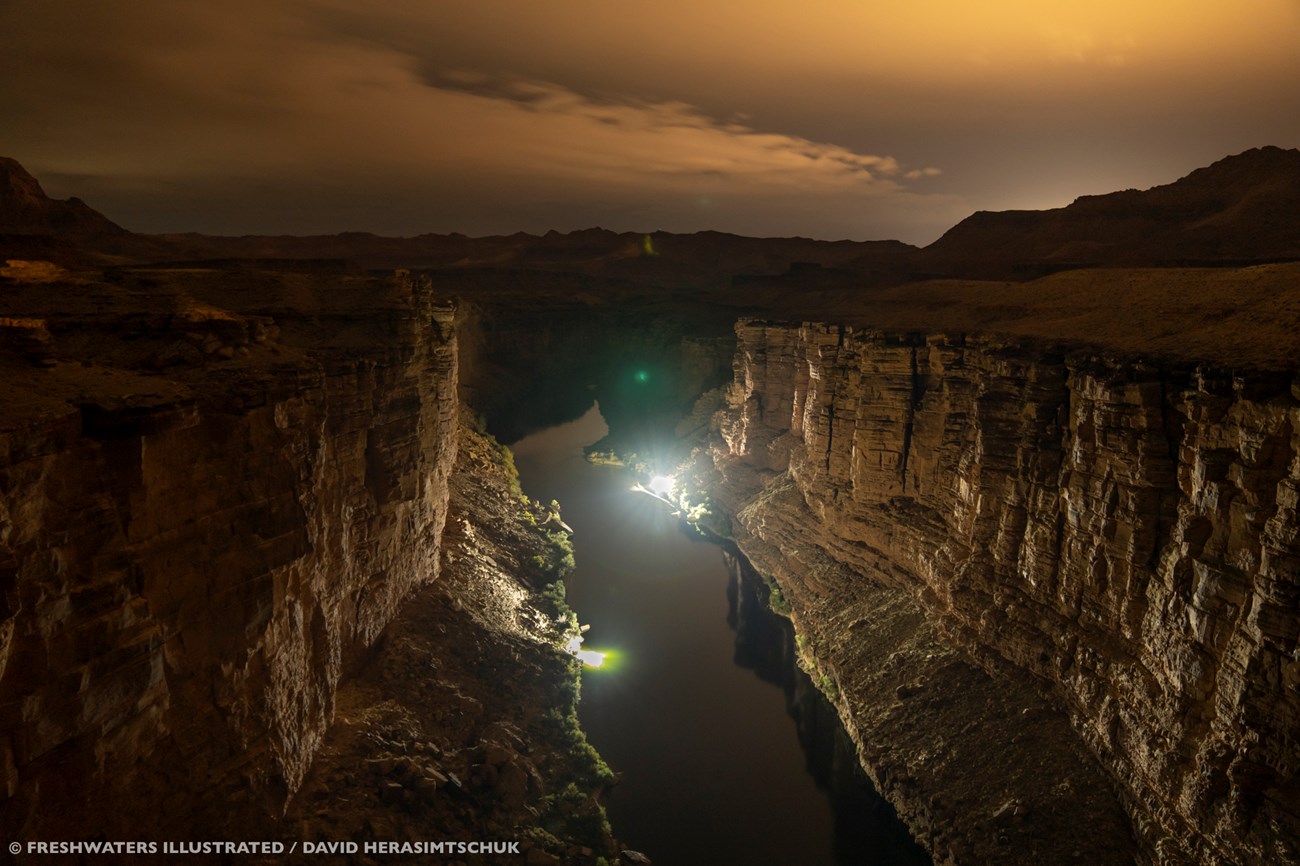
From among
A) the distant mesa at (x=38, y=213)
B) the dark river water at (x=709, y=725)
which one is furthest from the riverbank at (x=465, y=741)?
the distant mesa at (x=38, y=213)

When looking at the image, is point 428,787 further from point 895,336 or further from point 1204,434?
point 895,336

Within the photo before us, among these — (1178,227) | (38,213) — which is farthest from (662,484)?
(38,213)

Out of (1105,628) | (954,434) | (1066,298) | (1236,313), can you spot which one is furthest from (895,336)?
(1105,628)

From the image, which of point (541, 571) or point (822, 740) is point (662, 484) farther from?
point (822, 740)

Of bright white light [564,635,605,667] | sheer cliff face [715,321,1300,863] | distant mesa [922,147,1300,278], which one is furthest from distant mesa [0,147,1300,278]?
sheer cliff face [715,321,1300,863]

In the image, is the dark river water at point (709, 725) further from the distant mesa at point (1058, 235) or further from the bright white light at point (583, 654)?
the distant mesa at point (1058, 235)

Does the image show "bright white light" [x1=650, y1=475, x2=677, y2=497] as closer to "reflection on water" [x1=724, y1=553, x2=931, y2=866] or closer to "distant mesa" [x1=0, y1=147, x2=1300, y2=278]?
"reflection on water" [x1=724, y1=553, x2=931, y2=866]
